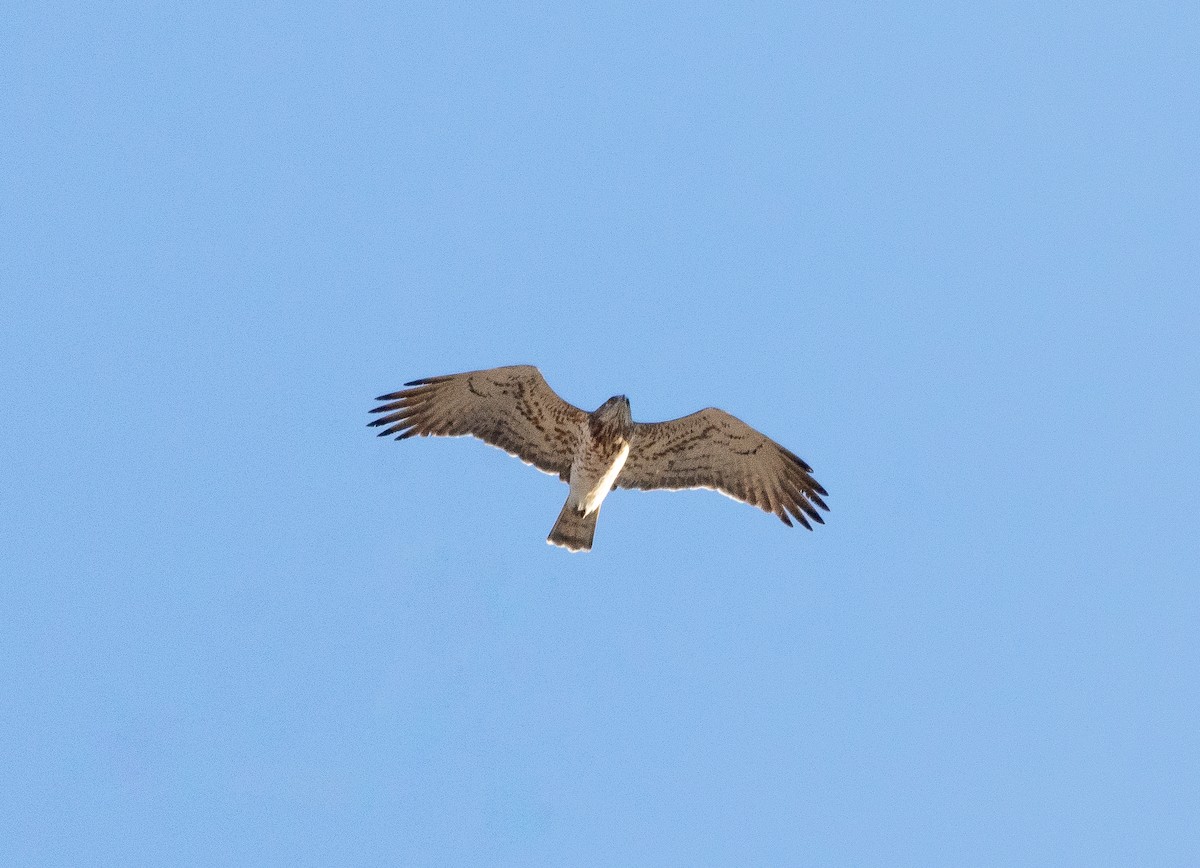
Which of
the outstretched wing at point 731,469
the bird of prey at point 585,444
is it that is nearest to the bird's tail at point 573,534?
the bird of prey at point 585,444

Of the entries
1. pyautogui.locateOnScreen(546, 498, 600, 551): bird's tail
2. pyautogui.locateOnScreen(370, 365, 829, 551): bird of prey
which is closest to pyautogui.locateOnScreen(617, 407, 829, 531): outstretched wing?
pyautogui.locateOnScreen(370, 365, 829, 551): bird of prey

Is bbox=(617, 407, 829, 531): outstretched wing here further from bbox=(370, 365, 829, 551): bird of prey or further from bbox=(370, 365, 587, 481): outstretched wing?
bbox=(370, 365, 587, 481): outstretched wing

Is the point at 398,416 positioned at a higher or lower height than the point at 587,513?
higher

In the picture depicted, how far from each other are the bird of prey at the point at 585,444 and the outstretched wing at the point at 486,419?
10mm

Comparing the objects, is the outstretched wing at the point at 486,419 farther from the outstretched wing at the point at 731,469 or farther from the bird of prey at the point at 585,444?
the outstretched wing at the point at 731,469

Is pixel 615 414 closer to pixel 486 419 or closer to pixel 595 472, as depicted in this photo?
pixel 595 472

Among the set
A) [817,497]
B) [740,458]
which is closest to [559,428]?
[740,458]

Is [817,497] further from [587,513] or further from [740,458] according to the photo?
[587,513]

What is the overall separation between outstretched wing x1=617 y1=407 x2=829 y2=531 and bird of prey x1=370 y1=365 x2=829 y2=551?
0.01 meters

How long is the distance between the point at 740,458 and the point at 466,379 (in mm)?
3013

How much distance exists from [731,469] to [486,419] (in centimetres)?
266

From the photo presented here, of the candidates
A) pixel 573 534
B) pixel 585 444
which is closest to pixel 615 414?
pixel 585 444

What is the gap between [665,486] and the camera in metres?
13.9

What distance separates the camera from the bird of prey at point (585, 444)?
13.4 m
